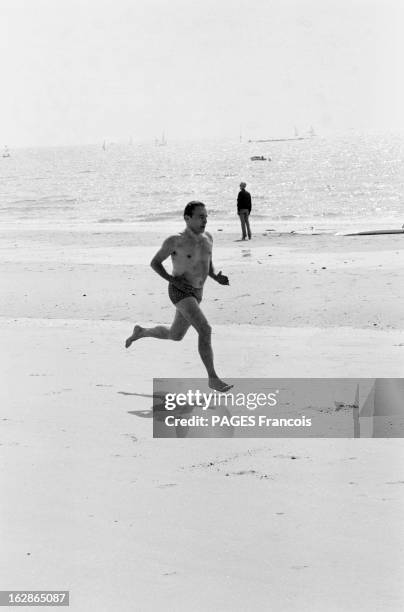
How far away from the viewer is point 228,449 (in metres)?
6.05

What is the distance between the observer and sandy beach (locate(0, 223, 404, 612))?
415 cm

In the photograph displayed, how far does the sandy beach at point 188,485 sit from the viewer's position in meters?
4.15

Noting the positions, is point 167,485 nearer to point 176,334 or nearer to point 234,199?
point 176,334

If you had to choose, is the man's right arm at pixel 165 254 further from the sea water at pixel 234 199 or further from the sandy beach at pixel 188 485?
the sea water at pixel 234 199

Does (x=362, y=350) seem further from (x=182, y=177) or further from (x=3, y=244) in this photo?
(x=182, y=177)

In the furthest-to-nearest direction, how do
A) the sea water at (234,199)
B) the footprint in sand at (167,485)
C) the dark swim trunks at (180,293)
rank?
the sea water at (234,199) < the dark swim trunks at (180,293) < the footprint in sand at (167,485)

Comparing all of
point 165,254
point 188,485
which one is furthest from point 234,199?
point 188,485

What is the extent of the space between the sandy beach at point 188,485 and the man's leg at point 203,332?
51 centimetres

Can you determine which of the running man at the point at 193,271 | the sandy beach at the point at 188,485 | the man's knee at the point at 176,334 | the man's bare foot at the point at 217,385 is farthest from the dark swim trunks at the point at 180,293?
the sandy beach at the point at 188,485

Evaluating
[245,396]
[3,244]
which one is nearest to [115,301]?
[245,396]

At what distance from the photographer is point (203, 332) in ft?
23.4

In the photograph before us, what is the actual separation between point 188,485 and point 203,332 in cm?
192

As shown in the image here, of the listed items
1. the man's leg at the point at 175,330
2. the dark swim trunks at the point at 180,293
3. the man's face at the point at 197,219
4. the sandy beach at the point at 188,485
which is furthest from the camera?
the man's leg at the point at 175,330

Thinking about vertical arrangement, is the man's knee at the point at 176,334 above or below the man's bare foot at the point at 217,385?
above
